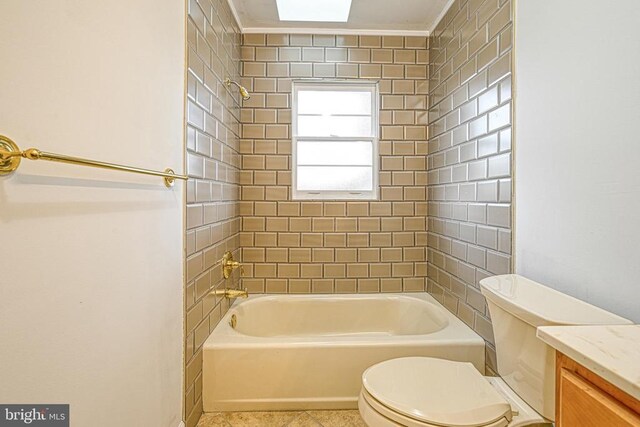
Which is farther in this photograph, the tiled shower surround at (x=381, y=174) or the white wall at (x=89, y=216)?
the tiled shower surround at (x=381, y=174)

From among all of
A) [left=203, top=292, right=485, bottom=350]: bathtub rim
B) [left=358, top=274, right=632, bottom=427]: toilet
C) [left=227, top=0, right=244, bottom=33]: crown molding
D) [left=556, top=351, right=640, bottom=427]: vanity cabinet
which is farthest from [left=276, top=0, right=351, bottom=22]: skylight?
[left=556, top=351, right=640, bottom=427]: vanity cabinet

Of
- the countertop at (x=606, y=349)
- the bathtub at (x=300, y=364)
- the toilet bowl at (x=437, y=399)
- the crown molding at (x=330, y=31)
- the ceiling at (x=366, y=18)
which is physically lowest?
the bathtub at (x=300, y=364)

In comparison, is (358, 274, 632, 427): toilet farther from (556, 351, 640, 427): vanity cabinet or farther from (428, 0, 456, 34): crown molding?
(428, 0, 456, 34): crown molding

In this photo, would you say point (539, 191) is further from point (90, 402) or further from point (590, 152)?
point (90, 402)

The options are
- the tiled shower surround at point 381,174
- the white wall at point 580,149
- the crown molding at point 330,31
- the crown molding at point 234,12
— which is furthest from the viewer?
the crown molding at point 330,31

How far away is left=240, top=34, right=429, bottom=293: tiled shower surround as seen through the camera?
2.45m

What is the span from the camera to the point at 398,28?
2.43 metres

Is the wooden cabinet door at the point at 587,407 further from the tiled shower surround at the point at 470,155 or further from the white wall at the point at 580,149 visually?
the tiled shower surround at the point at 470,155

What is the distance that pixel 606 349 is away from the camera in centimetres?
64

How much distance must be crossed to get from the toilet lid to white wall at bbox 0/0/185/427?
0.83m

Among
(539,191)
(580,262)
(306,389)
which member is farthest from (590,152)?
(306,389)

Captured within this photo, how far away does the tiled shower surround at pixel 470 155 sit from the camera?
1.52m

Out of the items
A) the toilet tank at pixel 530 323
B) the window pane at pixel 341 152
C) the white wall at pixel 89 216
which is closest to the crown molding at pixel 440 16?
the window pane at pixel 341 152

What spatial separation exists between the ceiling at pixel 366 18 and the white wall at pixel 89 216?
1.12 metres
